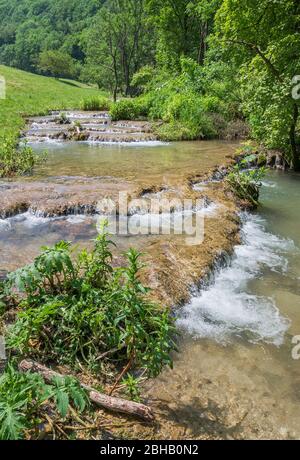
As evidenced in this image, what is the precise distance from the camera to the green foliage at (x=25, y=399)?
233cm

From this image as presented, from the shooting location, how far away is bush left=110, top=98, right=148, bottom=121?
24250 mm

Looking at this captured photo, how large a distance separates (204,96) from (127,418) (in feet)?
69.0

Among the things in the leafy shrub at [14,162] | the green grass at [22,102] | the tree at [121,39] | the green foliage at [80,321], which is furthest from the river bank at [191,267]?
the tree at [121,39]

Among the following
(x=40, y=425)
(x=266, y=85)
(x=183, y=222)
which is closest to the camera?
(x=40, y=425)

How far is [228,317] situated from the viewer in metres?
4.77

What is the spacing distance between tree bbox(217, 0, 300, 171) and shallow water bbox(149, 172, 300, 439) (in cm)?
676

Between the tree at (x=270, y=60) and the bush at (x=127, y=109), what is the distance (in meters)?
10.2

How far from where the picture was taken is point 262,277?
5840 mm

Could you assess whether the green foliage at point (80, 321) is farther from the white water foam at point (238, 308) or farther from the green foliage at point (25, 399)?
the white water foam at point (238, 308)

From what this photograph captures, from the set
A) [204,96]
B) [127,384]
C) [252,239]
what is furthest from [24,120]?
[127,384]

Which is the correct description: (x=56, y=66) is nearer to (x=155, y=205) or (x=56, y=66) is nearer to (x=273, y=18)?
(x=273, y=18)

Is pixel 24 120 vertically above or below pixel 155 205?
above

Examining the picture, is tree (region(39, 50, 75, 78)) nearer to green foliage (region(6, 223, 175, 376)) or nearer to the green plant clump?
the green plant clump

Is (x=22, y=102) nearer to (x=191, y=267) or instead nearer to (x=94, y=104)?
(x=94, y=104)
